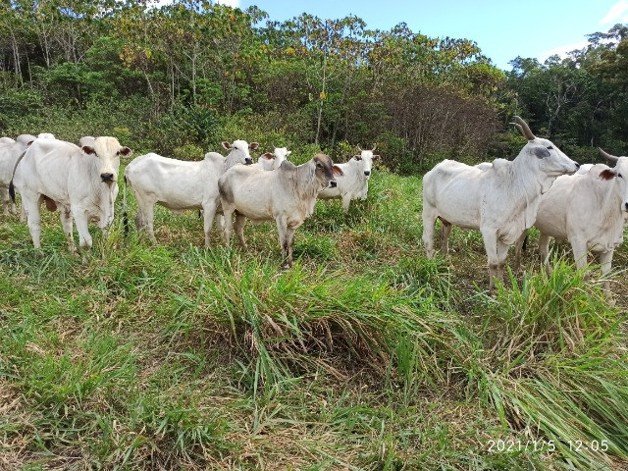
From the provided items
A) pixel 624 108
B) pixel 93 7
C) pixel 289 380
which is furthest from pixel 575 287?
pixel 624 108

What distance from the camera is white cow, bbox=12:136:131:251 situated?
4.95m

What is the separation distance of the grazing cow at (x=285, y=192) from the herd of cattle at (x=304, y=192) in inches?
0.5

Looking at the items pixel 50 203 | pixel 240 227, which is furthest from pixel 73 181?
pixel 240 227

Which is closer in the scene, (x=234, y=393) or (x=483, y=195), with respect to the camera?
(x=234, y=393)

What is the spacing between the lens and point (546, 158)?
4.75 m

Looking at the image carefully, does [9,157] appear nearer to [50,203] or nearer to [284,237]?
[50,203]

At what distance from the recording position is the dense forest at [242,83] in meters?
16.9

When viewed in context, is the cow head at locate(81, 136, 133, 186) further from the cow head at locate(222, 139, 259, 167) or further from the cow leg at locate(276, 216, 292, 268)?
the cow head at locate(222, 139, 259, 167)

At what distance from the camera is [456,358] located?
345 cm

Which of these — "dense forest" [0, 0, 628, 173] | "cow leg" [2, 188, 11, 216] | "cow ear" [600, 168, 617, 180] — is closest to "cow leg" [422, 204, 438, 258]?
"cow ear" [600, 168, 617, 180]

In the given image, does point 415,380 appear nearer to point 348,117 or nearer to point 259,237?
point 259,237

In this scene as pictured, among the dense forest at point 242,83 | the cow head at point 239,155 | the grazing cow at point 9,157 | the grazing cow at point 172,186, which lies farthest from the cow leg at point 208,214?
the dense forest at point 242,83

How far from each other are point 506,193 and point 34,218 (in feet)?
16.5

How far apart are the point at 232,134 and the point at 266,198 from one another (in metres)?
10.3
